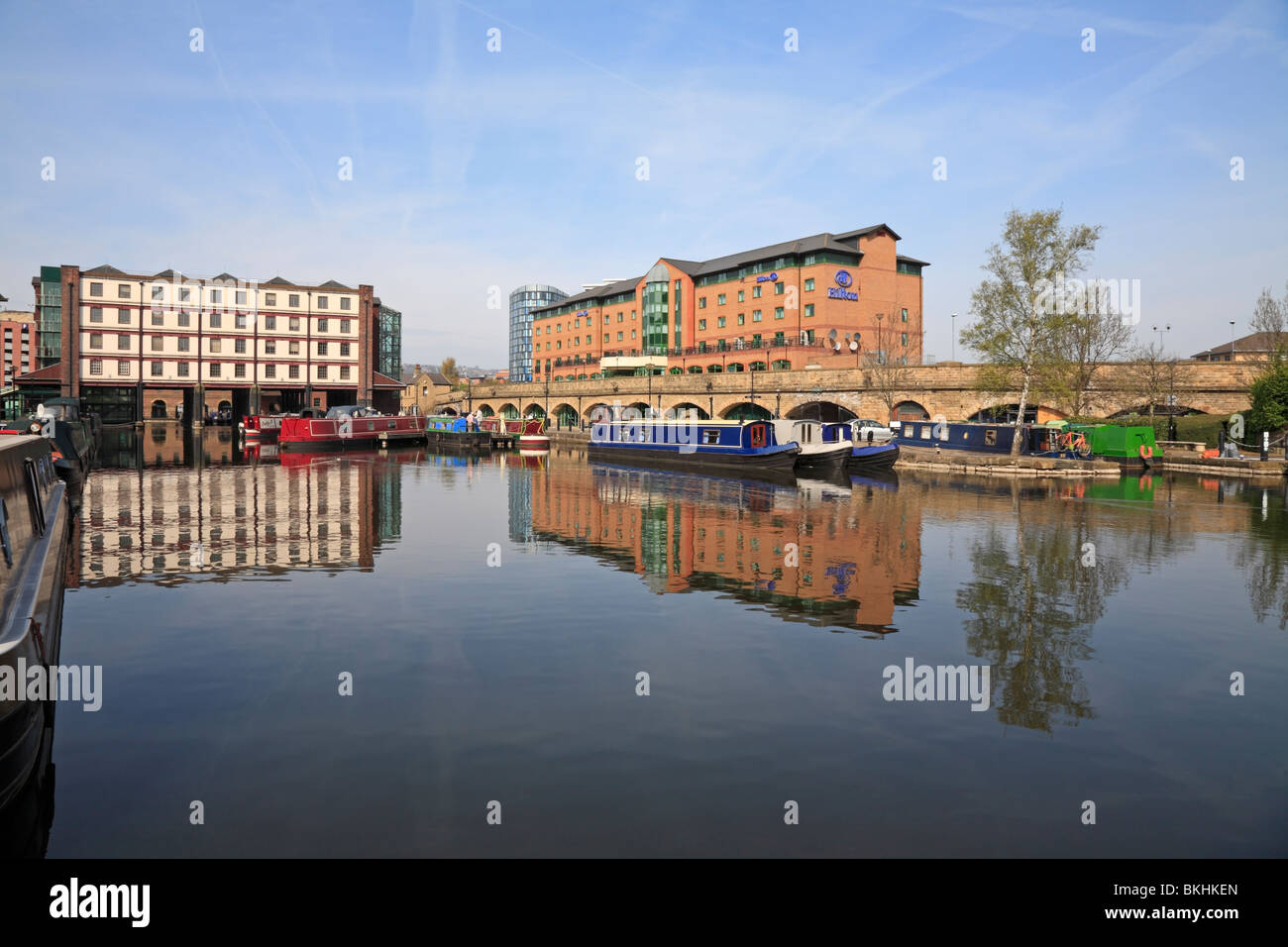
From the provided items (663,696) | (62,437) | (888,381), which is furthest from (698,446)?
(663,696)

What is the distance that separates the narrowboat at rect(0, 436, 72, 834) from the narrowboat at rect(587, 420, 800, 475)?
96.5 feet

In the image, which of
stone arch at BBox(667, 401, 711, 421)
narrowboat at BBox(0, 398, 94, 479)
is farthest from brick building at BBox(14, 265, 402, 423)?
narrowboat at BBox(0, 398, 94, 479)

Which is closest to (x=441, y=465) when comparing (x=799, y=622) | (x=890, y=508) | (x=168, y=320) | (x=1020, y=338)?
(x=890, y=508)

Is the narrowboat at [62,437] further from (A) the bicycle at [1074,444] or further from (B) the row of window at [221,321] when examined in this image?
(B) the row of window at [221,321]

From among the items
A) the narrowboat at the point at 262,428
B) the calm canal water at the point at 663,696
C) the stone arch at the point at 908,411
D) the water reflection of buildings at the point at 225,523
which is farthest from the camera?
the stone arch at the point at 908,411

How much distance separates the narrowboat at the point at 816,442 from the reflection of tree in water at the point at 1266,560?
49.7 feet

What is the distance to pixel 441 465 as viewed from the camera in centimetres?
4347

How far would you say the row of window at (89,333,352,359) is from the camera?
242 ft

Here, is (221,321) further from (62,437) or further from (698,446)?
(62,437)

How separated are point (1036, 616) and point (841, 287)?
213 feet

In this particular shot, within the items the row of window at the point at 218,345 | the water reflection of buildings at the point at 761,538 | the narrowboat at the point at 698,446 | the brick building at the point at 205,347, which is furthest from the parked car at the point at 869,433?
the row of window at the point at 218,345

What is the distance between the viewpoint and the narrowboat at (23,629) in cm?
540

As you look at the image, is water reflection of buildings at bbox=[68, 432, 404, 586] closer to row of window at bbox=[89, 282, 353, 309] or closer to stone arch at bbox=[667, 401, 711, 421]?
stone arch at bbox=[667, 401, 711, 421]
